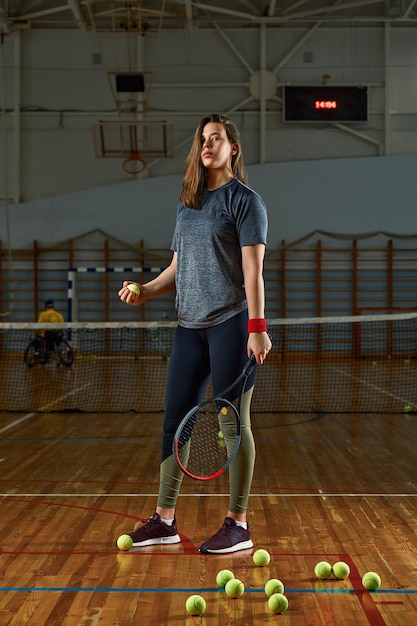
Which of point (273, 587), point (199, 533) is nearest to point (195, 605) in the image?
point (273, 587)

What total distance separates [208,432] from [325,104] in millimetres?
16220

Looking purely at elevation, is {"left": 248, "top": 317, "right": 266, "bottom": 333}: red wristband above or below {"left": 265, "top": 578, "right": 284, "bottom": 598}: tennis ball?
above

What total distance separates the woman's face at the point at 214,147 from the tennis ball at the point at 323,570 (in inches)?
66.8

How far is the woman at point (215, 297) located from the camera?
11.4 feet

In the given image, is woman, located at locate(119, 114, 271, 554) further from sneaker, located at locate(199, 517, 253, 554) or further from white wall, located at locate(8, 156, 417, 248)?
white wall, located at locate(8, 156, 417, 248)

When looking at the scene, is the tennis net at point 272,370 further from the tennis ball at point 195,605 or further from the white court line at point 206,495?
the tennis ball at point 195,605

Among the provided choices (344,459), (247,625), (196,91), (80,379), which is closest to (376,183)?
(196,91)

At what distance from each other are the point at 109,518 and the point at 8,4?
17.7m

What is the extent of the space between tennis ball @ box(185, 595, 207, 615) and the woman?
0.71 metres

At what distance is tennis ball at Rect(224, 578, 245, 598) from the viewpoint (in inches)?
115

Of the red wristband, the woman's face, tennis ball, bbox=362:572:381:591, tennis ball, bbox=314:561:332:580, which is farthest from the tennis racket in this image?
the woman's face

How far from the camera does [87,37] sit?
1966cm

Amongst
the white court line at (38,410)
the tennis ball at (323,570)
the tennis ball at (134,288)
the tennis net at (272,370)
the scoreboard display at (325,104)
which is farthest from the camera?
the scoreboard display at (325,104)

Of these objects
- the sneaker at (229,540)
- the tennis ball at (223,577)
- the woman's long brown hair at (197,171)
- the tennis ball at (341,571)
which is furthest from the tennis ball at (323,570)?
the woman's long brown hair at (197,171)
